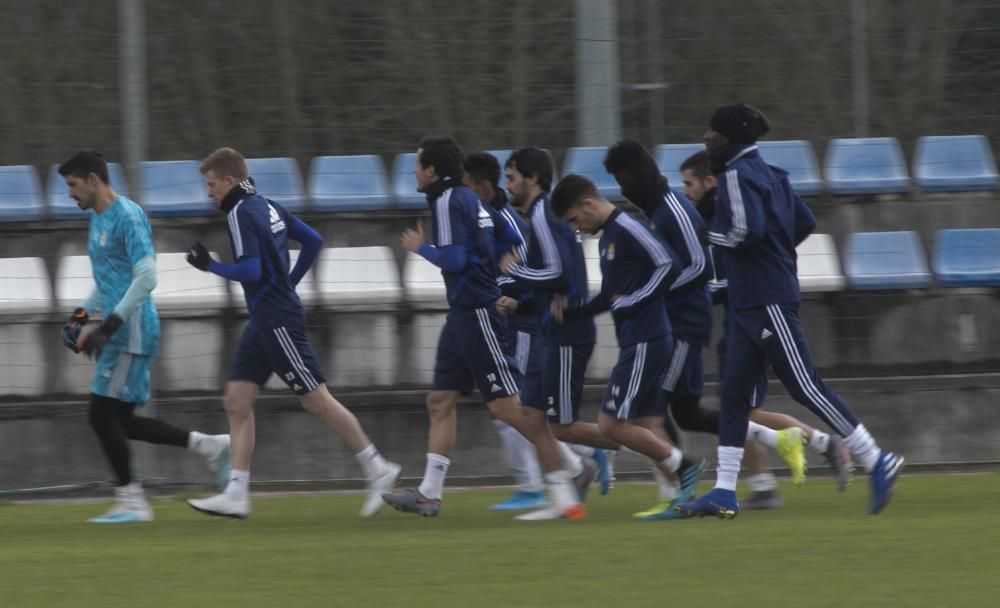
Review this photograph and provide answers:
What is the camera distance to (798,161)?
1334 cm

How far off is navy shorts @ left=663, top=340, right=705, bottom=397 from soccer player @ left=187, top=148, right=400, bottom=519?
5.46ft

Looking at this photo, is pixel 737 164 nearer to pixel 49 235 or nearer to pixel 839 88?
pixel 839 88

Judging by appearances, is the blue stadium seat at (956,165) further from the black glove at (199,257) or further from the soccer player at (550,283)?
the black glove at (199,257)

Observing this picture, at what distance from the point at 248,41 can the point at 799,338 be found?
678cm

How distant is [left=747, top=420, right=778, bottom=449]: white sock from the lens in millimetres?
8477

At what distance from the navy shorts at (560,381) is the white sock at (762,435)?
969 mm

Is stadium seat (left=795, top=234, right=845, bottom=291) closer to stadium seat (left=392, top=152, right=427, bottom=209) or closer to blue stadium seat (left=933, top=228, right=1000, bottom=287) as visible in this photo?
blue stadium seat (left=933, top=228, right=1000, bottom=287)

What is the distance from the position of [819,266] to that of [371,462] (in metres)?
4.90

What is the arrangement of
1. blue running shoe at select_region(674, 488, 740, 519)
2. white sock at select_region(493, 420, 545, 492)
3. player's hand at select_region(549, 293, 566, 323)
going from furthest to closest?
white sock at select_region(493, 420, 545, 492) < player's hand at select_region(549, 293, 566, 323) < blue running shoe at select_region(674, 488, 740, 519)

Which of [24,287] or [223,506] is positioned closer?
[223,506]

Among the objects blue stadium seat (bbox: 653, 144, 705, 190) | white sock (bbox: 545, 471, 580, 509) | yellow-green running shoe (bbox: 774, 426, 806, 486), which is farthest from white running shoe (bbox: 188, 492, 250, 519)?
blue stadium seat (bbox: 653, 144, 705, 190)

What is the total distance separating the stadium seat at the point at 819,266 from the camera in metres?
12.1

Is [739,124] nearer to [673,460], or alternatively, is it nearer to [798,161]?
[673,460]

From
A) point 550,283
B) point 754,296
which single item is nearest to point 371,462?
point 550,283
